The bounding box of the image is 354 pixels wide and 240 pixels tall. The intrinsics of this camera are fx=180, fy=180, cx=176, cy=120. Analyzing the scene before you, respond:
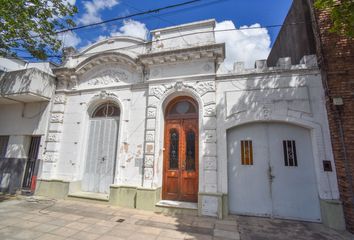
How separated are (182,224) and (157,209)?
1.11 meters

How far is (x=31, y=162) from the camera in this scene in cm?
721

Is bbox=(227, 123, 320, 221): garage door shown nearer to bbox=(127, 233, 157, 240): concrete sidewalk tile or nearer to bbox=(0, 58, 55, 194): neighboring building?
bbox=(127, 233, 157, 240): concrete sidewalk tile

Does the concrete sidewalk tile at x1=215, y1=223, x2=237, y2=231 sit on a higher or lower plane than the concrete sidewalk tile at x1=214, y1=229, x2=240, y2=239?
higher

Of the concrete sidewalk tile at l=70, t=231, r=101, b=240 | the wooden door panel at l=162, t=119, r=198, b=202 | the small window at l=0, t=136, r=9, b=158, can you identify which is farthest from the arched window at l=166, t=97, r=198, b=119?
the small window at l=0, t=136, r=9, b=158

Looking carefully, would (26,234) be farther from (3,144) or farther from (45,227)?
(3,144)

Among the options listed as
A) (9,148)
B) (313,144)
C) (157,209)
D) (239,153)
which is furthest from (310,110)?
(9,148)

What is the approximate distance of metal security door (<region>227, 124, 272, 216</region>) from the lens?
16.3 ft

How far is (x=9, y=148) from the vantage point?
729cm

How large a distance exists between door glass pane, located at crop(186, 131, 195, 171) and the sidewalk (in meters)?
1.38

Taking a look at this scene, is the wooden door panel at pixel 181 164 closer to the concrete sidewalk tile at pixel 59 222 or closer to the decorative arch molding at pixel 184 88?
the decorative arch molding at pixel 184 88

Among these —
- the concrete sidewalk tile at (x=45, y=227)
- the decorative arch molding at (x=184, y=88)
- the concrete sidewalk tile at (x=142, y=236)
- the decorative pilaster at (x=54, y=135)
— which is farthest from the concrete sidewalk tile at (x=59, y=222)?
the decorative arch molding at (x=184, y=88)

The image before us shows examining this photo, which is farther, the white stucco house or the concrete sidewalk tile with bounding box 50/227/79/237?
the white stucco house

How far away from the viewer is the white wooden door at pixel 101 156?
629cm

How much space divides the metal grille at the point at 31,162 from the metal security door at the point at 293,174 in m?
8.44
